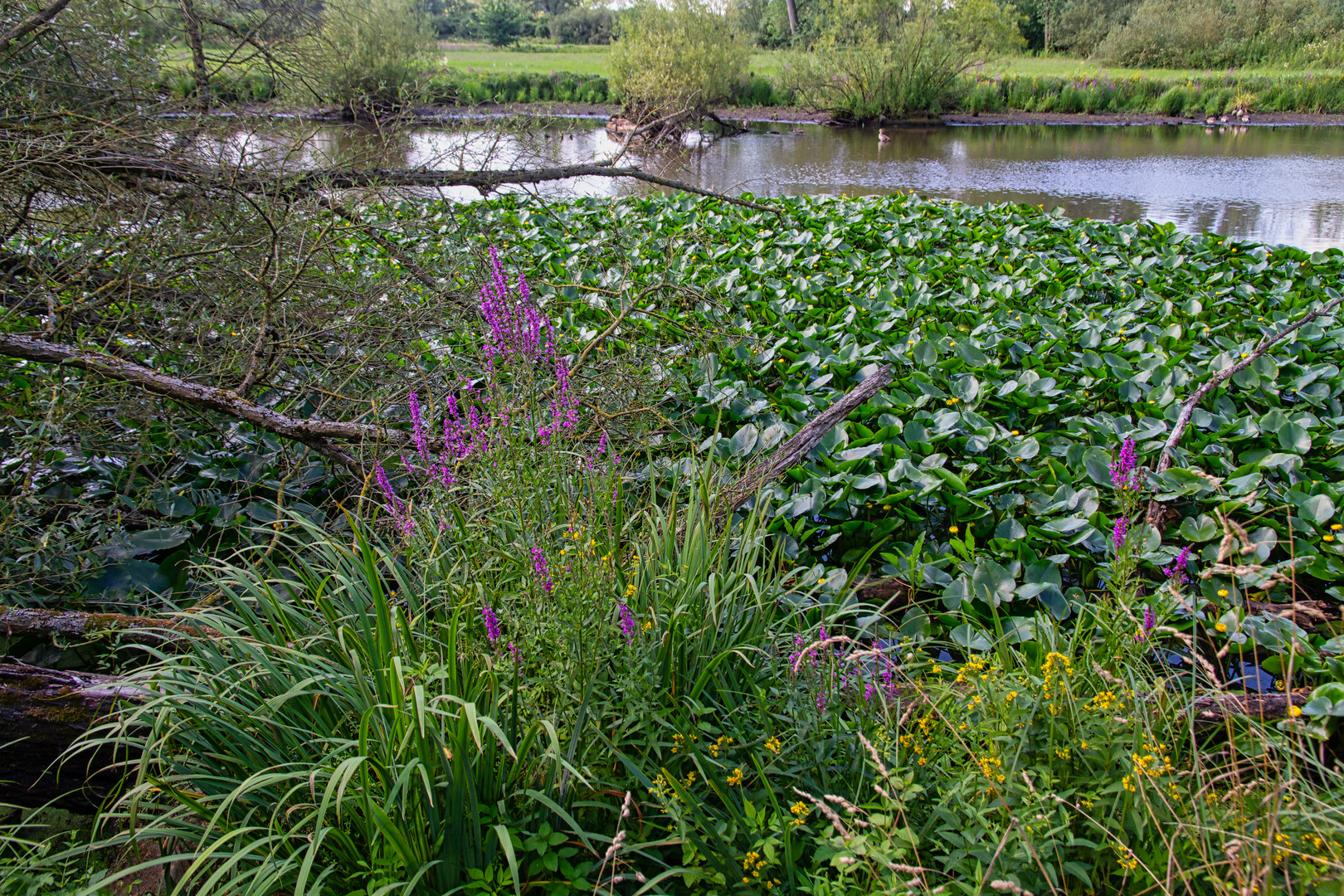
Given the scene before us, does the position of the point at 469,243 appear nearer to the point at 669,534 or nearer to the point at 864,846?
the point at 669,534

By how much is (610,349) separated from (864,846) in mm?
2325

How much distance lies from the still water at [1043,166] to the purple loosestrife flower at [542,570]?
2.67 m

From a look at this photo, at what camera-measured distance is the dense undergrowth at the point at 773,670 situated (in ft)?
4.08

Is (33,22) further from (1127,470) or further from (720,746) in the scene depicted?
(1127,470)

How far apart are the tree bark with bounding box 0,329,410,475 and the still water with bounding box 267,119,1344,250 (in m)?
1.49

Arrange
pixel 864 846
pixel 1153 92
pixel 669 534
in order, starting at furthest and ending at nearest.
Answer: pixel 1153 92 < pixel 669 534 < pixel 864 846

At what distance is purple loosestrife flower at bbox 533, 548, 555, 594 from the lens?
1.38m

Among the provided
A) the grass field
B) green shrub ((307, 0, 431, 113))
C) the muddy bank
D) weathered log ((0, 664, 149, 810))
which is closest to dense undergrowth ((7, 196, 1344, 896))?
weathered log ((0, 664, 149, 810))

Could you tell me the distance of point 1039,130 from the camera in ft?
57.5

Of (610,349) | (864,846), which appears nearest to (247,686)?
(864,846)

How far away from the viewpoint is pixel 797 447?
2.65m

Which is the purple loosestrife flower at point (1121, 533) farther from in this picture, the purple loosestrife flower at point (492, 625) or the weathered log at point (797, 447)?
the purple loosestrife flower at point (492, 625)

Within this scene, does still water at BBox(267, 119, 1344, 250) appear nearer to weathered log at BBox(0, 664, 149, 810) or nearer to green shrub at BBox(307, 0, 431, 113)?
green shrub at BBox(307, 0, 431, 113)

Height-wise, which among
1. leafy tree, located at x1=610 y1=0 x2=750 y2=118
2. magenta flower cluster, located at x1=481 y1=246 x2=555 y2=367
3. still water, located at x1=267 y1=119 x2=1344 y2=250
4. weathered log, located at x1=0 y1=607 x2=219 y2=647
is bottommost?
weathered log, located at x1=0 y1=607 x2=219 y2=647
